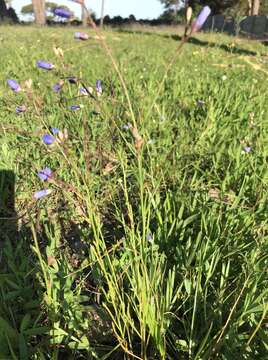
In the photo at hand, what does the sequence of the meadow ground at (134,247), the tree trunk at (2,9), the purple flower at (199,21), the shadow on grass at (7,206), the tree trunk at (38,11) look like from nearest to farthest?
the purple flower at (199,21)
the meadow ground at (134,247)
the shadow on grass at (7,206)
the tree trunk at (38,11)
the tree trunk at (2,9)

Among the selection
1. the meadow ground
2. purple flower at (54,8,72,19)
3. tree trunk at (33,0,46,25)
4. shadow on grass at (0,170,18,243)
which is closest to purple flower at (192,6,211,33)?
the meadow ground

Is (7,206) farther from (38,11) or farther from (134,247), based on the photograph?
(38,11)

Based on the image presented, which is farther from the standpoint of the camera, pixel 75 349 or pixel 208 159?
pixel 208 159

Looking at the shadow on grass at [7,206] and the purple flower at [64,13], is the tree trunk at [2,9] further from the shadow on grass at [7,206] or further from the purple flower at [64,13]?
the purple flower at [64,13]

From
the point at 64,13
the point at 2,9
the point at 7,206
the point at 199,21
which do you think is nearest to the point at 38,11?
the point at 2,9

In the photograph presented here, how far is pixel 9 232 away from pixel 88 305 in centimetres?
62

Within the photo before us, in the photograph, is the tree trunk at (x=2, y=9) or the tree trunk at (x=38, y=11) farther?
the tree trunk at (x=2, y=9)

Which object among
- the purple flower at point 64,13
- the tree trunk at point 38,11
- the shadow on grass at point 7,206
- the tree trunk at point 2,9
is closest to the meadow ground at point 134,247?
the shadow on grass at point 7,206

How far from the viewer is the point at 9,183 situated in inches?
83.1

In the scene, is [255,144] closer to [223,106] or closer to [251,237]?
[223,106]

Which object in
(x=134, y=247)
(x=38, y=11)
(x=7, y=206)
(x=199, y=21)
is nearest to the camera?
(x=199, y=21)

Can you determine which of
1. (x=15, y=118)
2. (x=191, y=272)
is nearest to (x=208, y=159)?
(x=191, y=272)

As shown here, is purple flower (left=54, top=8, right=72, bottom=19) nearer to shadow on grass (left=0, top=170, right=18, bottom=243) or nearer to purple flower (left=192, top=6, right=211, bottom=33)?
purple flower (left=192, top=6, right=211, bottom=33)

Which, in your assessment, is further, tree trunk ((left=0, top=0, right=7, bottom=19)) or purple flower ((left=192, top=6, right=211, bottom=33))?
tree trunk ((left=0, top=0, right=7, bottom=19))
